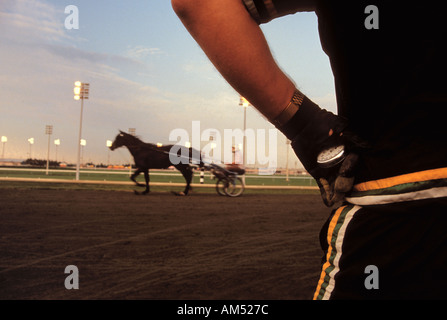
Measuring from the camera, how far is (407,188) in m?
0.70

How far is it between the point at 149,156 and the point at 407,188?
44.0 ft

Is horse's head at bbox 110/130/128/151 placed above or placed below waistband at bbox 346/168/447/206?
above

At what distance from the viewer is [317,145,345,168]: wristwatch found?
77cm

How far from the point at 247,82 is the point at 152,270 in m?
3.10

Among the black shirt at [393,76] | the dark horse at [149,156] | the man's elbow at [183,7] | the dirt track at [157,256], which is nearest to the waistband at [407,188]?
the black shirt at [393,76]

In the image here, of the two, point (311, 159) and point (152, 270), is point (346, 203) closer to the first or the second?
point (311, 159)

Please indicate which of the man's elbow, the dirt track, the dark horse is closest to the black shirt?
the man's elbow

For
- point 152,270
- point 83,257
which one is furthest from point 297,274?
Answer: point 83,257

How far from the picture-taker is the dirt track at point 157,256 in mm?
2920

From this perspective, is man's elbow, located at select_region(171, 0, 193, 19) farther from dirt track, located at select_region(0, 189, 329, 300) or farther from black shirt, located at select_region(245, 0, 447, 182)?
dirt track, located at select_region(0, 189, 329, 300)

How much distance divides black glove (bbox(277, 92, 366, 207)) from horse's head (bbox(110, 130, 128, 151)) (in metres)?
13.3

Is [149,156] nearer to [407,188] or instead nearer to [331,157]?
[331,157]

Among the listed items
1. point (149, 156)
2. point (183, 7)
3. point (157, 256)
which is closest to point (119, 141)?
point (149, 156)

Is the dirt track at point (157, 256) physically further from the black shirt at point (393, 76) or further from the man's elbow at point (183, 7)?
the man's elbow at point (183, 7)
